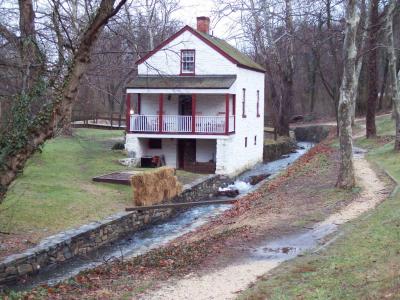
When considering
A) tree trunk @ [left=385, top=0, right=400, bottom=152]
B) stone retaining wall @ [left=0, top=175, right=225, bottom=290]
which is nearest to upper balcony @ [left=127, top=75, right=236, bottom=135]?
stone retaining wall @ [left=0, top=175, right=225, bottom=290]

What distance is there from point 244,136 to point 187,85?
5629mm

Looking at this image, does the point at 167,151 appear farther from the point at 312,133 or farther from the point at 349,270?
the point at 312,133

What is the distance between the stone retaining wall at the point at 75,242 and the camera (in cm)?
1255

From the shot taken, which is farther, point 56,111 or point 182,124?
point 182,124

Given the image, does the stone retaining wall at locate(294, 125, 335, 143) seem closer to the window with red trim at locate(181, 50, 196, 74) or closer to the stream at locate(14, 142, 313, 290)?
the window with red trim at locate(181, 50, 196, 74)

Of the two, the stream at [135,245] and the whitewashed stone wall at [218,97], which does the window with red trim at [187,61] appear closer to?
the whitewashed stone wall at [218,97]

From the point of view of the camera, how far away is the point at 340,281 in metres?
7.93

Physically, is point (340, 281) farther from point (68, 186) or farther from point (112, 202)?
point (68, 186)

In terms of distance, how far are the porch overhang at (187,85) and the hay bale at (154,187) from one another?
8.72 metres

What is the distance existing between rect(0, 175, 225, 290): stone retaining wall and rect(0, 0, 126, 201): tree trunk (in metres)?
4.13

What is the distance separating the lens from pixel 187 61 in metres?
31.5

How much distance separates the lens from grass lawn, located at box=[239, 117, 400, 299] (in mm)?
7298

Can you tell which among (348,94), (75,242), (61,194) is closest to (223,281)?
(75,242)

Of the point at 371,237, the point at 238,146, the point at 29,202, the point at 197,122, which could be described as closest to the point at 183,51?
the point at 197,122
